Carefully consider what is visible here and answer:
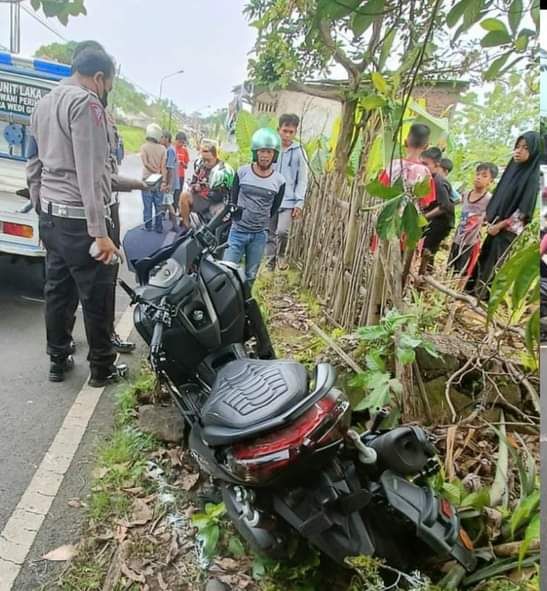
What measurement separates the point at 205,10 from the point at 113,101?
47 cm

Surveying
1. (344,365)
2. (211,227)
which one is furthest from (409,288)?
(211,227)

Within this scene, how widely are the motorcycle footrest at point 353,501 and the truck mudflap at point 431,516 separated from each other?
76 mm

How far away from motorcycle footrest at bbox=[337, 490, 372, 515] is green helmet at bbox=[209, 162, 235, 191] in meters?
0.96

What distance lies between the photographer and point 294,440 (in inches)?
40.4

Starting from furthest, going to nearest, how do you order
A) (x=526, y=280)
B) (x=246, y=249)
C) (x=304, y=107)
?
(x=246, y=249) < (x=304, y=107) < (x=526, y=280)

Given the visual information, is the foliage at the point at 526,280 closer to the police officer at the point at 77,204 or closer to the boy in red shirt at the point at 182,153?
the boy in red shirt at the point at 182,153

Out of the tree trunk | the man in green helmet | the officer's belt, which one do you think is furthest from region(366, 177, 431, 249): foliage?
the officer's belt

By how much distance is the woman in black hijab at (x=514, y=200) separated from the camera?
34.0 inches

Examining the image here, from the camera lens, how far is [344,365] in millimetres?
1661

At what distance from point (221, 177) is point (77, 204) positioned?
0.58 metres

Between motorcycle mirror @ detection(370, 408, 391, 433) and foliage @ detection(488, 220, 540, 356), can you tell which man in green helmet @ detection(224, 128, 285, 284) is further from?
foliage @ detection(488, 220, 540, 356)

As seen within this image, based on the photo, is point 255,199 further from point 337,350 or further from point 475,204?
point 475,204

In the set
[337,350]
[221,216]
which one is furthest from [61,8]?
[337,350]

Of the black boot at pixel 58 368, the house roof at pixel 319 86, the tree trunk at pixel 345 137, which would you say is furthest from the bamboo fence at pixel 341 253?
the black boot at pixel 58 368
